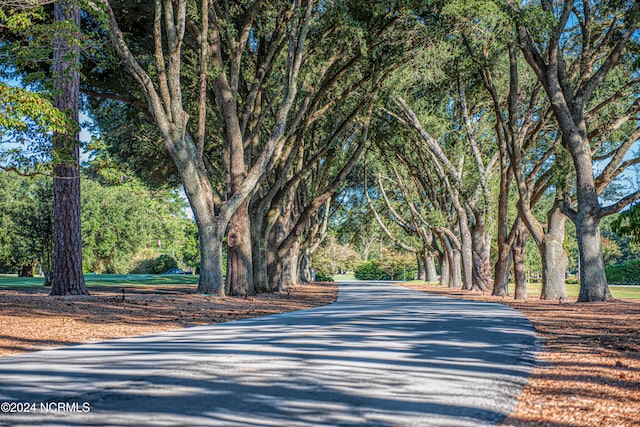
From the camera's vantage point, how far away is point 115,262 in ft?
205

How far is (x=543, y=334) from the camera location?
1218cm

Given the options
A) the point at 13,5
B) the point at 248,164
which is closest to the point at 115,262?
the point at 248,164

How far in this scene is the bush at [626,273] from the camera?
218 feet

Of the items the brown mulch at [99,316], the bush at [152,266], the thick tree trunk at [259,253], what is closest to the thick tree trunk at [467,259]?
the thick tree trunk at [259,253]

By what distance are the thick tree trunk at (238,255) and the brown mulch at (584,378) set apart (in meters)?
12.1

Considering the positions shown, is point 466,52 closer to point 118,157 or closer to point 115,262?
point 118,157

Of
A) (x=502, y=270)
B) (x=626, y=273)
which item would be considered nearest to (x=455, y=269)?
(x=502, y=270)

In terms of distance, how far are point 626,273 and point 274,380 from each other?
6746 centimetres

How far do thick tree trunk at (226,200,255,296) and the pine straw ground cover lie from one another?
1253 mm

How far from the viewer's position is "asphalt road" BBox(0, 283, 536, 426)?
5309 mm

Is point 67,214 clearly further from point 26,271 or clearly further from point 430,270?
point 26,271

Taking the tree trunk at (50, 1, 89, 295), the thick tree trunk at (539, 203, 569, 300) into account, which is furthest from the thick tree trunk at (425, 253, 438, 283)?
the tree trunk at (50, 1, 89, 295)

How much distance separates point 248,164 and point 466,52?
8.54m

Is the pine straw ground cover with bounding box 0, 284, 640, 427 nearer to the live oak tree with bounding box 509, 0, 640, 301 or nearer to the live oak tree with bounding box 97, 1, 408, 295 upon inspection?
the live oak tree with bounding box 509, 0, 640, 301
